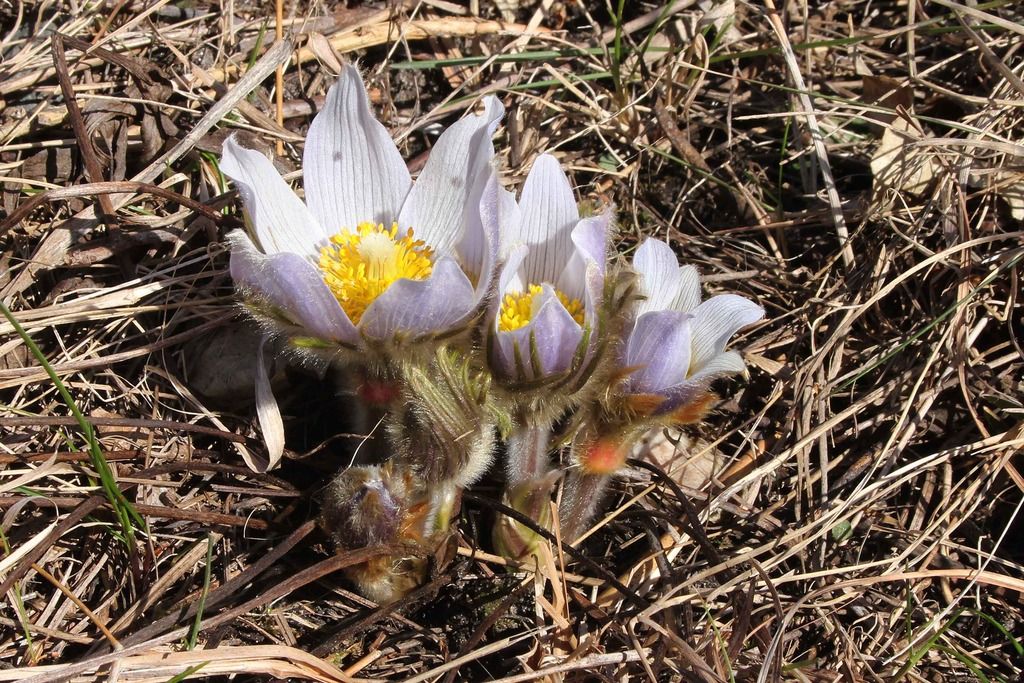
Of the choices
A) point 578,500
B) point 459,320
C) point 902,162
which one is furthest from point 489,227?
point 902,162

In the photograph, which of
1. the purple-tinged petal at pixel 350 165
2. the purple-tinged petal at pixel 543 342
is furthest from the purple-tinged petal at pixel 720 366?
the purple-tinged petal at pixel 350 165

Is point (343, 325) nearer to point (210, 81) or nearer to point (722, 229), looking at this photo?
point (210, 81)

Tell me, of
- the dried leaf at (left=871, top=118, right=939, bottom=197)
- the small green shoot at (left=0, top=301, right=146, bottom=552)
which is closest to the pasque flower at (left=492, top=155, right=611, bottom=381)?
the small green shoot at (left=0, top=301, right=146, bottom=552)

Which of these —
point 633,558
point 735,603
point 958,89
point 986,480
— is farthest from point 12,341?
point 958,89

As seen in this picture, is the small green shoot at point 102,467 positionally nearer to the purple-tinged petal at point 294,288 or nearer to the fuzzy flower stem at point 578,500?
the purple-tinged petal at point 294,288

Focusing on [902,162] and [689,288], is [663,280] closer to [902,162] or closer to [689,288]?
[689,288]

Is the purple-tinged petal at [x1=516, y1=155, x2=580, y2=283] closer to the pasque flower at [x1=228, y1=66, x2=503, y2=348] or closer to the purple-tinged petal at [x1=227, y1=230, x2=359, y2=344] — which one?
the pasque flower at [x1=228, y1=66, x2=503, y2=348]
